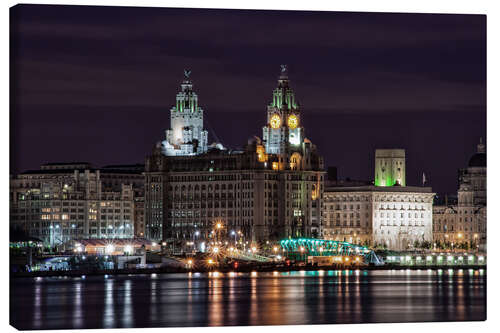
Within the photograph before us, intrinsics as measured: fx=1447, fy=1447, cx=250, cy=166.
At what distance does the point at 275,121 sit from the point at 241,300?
71095 mm

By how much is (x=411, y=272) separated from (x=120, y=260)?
23.6 m

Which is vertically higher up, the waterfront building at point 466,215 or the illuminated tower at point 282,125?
the illuminated tower at point 282,125

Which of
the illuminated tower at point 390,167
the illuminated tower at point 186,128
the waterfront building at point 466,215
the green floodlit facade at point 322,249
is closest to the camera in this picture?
the green floodlit facade at point 322,249

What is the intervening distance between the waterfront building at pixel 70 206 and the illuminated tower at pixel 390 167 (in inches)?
1047

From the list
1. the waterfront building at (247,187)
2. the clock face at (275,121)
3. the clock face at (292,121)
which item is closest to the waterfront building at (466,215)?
the waterfront building at (247,187)

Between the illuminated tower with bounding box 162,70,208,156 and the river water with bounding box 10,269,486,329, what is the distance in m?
38.9

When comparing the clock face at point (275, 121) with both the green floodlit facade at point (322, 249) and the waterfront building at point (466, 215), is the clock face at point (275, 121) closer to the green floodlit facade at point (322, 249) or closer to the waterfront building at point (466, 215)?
the green floodlit facade at point (322, 249)

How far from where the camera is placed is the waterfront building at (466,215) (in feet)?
470

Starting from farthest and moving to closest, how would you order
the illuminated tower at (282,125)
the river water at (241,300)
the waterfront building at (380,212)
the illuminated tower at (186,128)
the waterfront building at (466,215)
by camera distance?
the waterfront building at (380,212) → the waterfront building at (466,215) → the illuminated tower at (282,125) → the illuminated tower at (186,128) → the river water at (241,300)

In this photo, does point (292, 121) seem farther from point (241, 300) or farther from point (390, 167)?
point (241, 300)

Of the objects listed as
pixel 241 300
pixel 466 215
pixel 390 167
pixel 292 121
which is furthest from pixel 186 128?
pixel 241 300

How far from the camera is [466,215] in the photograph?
15000 centimetres

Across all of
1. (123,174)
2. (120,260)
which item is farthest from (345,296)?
(123,174)

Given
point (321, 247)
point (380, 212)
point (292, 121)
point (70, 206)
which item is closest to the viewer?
point (321, 247)
